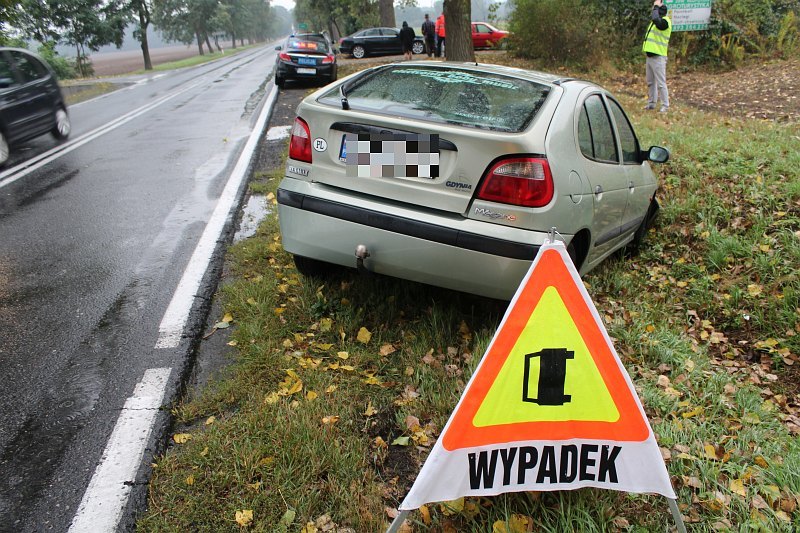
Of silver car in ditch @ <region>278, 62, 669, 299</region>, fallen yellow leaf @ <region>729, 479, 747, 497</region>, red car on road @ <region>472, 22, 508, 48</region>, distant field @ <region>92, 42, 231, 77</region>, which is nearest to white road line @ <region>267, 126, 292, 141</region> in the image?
silver car in ditch @ <region>278, 62, 669, 299</region>

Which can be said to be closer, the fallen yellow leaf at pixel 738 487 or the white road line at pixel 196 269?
the fallen yellow leaf at pixel 738 487

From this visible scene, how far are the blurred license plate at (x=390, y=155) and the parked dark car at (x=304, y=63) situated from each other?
14.7 metres

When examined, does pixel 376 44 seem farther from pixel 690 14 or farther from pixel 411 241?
pixel 411 241

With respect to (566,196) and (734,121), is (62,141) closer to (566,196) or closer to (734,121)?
(566,196)

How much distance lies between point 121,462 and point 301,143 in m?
2.04

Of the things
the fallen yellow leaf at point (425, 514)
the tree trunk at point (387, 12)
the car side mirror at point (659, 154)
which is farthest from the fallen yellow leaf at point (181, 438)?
the tree trunk at point (387, 12)

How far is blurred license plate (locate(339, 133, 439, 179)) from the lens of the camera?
11.2ft

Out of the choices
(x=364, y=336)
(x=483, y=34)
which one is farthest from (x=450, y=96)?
(x=483, y=34)

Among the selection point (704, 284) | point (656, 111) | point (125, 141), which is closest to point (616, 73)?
point (656, 111)

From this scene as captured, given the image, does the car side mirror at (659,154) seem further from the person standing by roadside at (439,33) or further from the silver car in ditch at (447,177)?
the person standing by roadside at (439,33)

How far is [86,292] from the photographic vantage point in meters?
4.48

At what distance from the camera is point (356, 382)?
3.37m

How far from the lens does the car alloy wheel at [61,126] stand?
10.9 metres

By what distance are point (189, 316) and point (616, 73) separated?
15448 mm
